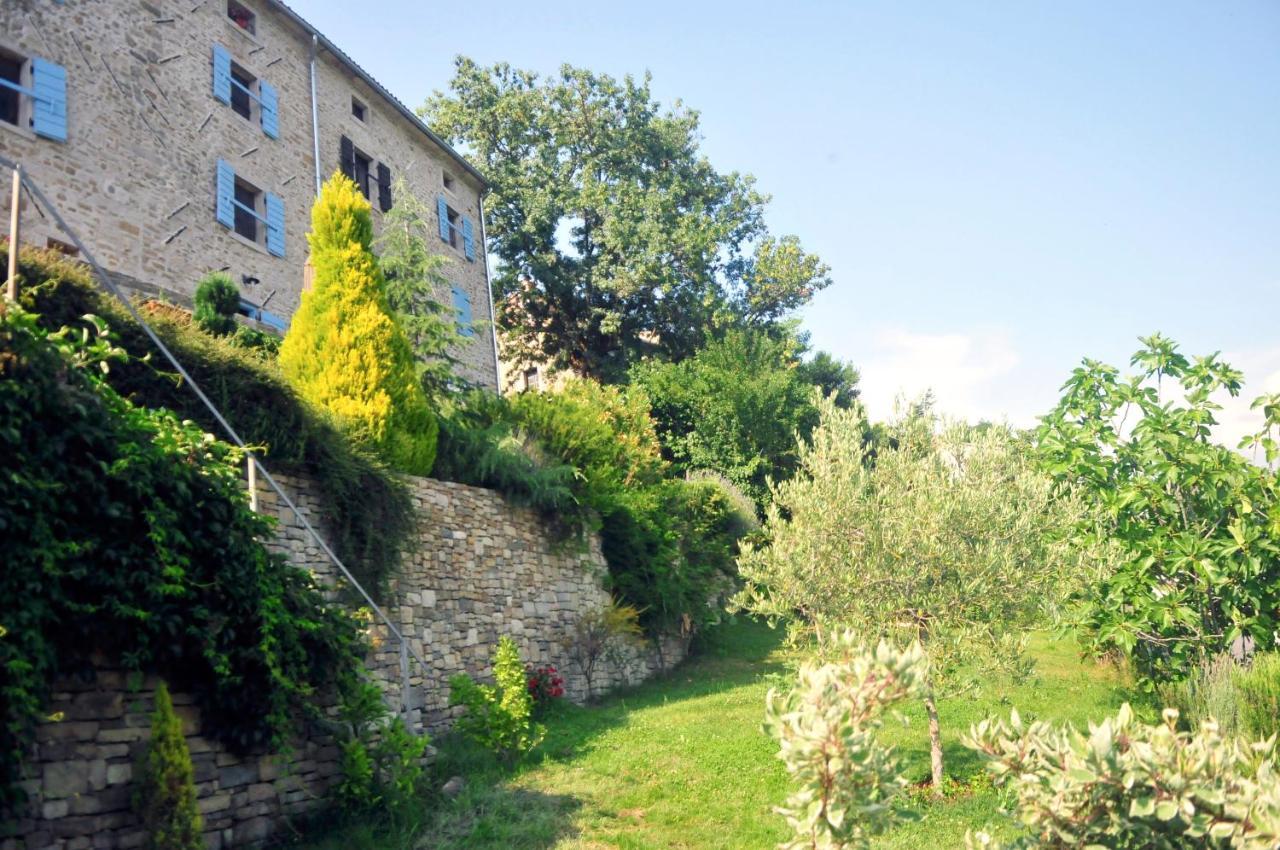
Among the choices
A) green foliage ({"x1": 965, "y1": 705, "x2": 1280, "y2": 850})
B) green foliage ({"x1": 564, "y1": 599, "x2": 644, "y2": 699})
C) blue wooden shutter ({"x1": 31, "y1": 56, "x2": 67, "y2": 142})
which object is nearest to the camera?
green foliage ({"x1": 965, "y1": 705, "x2": 1280, "y2": 850})

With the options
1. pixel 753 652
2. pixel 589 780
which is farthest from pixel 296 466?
pixel 753 652

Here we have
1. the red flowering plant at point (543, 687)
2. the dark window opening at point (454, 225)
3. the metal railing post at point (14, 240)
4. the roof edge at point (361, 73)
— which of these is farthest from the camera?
the dark window opening at point (454, 225)

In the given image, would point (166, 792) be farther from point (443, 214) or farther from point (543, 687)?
point (443, 214)

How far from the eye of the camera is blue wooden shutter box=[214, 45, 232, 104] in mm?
16719

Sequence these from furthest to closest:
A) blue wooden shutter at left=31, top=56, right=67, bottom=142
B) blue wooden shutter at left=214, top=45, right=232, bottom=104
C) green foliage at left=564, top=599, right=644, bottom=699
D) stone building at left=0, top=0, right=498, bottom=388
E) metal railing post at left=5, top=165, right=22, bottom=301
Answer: blue wooden shutter at left=214, top=45, right=232, bottom=104, green foliage at left=564, top=599, right=644, bottom=699, stone building at left=0, top=0, right=498, bottom=388, blue wooden shutter at left=31, top=56, right=67, bottom=142, metal railing post at left=5, top=165, right=22, bottom=301

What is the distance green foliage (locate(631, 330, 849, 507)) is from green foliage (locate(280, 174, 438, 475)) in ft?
46.1

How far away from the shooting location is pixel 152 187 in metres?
15.1

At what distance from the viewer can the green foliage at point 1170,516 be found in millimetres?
8977

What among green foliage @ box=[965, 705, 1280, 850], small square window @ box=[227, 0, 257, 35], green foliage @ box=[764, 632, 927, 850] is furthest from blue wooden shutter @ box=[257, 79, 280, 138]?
green foliage @ box=[965, 705, 1280, 850]

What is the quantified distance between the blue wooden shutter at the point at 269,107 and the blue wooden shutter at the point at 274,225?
4.32 ft

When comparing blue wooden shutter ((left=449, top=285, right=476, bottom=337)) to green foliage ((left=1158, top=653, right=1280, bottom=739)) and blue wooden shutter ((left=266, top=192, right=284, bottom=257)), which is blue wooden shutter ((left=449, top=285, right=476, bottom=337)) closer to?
blue wooden shutter ((left=266, top=192, right=284, bottom=257))

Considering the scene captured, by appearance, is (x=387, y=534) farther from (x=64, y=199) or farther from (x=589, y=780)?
(x=64, y=199)

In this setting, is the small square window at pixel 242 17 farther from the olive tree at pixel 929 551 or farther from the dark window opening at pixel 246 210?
the olive tree at pixel 929 551

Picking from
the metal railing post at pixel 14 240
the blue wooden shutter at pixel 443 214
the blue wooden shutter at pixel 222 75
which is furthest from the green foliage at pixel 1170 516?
the blue wooden shutter at pixel 443 214
